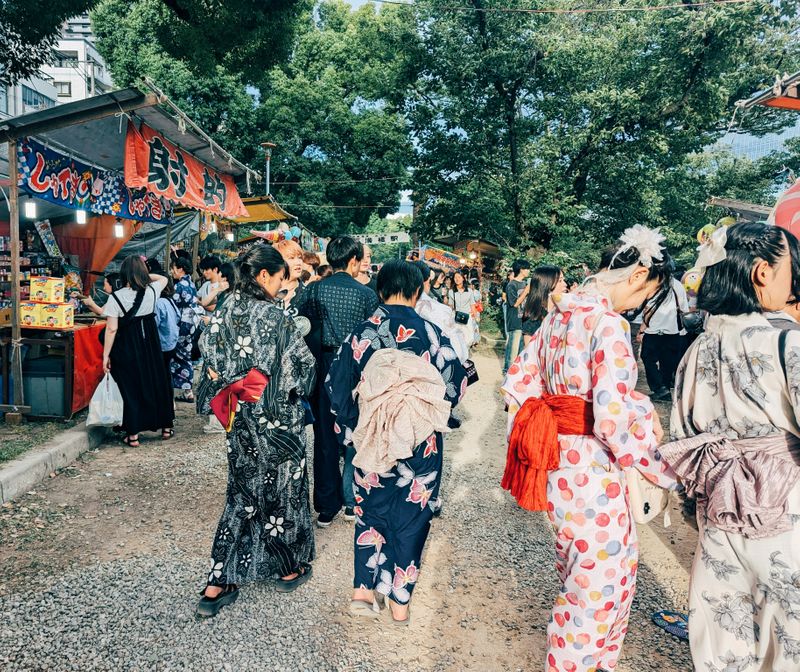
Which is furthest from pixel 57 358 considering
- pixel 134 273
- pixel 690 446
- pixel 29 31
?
pixel 690 446

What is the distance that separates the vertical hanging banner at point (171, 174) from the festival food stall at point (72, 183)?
0.01 m

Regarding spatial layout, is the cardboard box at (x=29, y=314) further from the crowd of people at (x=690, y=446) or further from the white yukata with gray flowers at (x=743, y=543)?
the white yukata with gray flowers at (x=743, y=543)

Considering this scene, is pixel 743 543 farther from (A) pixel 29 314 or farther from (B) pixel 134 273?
(A) pixel 29 314

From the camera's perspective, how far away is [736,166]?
1599cm

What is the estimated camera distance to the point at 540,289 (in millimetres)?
5871

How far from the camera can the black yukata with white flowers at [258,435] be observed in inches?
111

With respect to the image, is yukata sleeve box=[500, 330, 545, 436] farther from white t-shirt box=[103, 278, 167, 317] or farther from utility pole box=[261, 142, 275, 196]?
utility pole box=[261, 142, 275, 196]

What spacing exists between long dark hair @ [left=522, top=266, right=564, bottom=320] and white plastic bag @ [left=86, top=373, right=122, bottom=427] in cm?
434

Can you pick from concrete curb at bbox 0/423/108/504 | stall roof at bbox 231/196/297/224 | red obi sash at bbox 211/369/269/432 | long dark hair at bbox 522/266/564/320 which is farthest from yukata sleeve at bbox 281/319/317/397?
stall roof at bbox 231/196/297/224

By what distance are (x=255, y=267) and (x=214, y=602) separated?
5.67 feet

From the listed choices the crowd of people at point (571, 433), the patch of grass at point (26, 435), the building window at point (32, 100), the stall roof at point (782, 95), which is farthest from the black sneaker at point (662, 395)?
the building window at point (32, 100)

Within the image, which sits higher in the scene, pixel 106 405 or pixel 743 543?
pixel 743 543

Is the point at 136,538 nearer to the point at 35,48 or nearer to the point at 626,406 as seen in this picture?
the point at 626,406

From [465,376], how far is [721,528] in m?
1.38
